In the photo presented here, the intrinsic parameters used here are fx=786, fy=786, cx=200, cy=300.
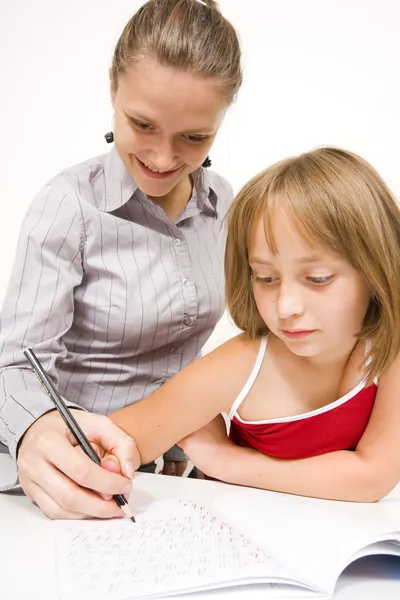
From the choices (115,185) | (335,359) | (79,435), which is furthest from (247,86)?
(79,435)

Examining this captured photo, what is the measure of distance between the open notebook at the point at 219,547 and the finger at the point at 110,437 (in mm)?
86

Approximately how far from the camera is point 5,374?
1170 mm

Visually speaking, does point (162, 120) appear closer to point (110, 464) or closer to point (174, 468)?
point (110, 464)

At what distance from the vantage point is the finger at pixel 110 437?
1103mm

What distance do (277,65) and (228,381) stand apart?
4.37ft

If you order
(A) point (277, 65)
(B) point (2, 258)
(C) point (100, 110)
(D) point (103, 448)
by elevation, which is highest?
(A) point (277, 65)

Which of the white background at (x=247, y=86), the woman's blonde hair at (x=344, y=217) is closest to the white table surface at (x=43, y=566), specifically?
the woman's blonde hair at (x=344, y=217)

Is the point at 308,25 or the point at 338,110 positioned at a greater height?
the point at 308,25

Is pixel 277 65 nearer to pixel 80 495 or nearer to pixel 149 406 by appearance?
pixel 149 406

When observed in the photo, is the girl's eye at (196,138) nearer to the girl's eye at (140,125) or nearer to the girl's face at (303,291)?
the girl's eye at (140,125)

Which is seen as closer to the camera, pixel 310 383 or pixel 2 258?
pixel 310 383

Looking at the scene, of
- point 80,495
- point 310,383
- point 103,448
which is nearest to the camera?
point 80,495

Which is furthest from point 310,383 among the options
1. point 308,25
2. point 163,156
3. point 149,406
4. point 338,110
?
point 308,25

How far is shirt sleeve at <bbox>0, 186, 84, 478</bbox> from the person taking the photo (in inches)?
48.8
